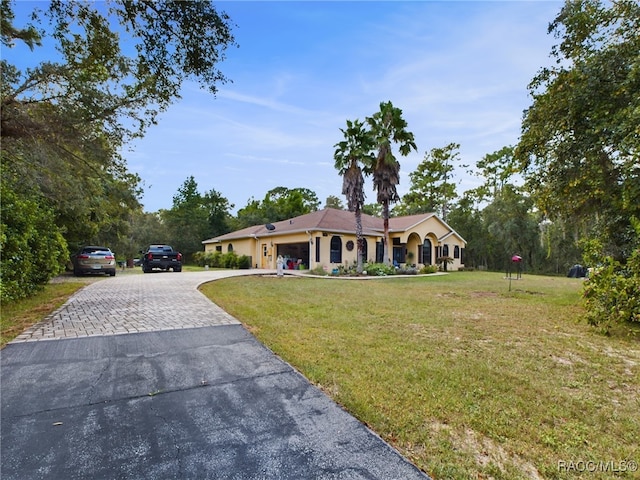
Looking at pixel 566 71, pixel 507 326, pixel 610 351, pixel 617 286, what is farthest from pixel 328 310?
pixel 566 71

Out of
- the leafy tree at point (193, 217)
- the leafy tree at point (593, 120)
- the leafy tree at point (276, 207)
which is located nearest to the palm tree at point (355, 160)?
the leafy tree at point (593, 120)

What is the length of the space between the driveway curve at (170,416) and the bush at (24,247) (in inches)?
129

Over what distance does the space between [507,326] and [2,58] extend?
11729 mm

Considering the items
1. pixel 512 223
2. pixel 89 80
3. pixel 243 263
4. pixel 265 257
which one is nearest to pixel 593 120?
pixel 89 80

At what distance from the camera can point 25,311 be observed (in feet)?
23.8

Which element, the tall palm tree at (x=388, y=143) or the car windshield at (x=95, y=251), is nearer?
the car windshield at (x=95, y=251)

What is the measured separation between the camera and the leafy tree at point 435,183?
3612 cm

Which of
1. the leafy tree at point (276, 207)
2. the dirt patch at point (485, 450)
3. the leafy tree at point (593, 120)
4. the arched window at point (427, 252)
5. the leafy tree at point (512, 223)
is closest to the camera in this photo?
the dirt patch at point (485, 450)

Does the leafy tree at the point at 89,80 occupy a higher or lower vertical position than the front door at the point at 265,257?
higher

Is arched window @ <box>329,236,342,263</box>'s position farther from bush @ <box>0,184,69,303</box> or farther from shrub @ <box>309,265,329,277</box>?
bush @ <box>0,184,69,303</box>

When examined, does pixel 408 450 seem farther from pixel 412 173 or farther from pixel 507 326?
pixel 412 173

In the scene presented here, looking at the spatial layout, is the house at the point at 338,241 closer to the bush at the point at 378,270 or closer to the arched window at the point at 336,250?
the arched window at the point at 336,250

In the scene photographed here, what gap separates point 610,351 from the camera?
16.4 feet

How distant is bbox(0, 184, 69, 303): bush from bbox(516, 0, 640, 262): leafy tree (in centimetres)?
1229
